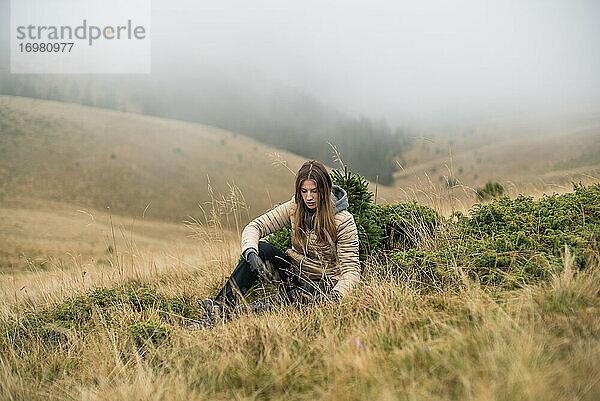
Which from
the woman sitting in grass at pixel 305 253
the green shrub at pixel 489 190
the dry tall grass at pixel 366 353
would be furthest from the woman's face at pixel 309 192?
the green shrub at pixel 489 190

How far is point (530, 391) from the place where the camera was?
8.81 ft

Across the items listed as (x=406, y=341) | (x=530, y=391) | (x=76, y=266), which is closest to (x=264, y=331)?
(x=406, y=341)

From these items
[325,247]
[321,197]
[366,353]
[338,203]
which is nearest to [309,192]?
[321,197]

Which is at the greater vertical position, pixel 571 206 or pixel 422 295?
pixel 571 206

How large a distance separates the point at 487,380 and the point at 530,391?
25 cm

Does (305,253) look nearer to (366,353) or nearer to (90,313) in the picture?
(366,353)

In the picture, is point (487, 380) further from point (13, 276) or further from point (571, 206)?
point (13, 276)

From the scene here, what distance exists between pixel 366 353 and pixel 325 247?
1798 millimetres

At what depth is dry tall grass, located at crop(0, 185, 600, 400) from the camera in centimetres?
296

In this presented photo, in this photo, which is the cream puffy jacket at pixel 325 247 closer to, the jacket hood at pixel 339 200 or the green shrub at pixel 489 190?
the jacket hood at pixel 339 200

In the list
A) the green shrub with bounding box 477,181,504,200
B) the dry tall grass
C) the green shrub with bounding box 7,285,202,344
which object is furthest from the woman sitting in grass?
the green shrub with bounding box 477,181,504,200

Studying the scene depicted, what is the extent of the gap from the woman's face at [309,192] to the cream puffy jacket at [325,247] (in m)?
0.29

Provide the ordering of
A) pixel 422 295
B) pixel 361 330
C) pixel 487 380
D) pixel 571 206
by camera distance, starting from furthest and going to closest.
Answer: pixel 571 206
pixel 422 295
pixel 361 330
pixel 487 380

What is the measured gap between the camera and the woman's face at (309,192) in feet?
16.0
